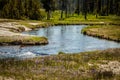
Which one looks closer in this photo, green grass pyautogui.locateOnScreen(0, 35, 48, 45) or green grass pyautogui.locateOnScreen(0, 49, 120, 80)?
green grass pyautogui.locateOnScreen(0, 49, 120, 80)

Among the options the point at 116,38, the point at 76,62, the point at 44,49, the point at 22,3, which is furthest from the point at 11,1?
the point at 76,62

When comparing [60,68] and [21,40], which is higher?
[60,68]

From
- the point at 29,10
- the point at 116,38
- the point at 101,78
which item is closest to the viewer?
the point at 101,78

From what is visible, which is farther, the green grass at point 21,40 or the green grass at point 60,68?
the green grass at point 21,40

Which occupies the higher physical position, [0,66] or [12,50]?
[0,66]

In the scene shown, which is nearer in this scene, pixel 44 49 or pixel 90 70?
pixel 90 70

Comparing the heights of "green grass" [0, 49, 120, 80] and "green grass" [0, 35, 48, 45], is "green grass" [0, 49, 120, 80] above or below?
above

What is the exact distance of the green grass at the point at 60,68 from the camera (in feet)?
89.4

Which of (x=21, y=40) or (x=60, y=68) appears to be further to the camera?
(x=21, y=40)

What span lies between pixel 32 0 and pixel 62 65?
108621 millimetres

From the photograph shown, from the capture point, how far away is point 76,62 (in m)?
34.8

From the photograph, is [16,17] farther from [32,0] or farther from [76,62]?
[76,62]

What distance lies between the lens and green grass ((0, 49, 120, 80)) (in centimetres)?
2725

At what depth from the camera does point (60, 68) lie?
31.1 m
